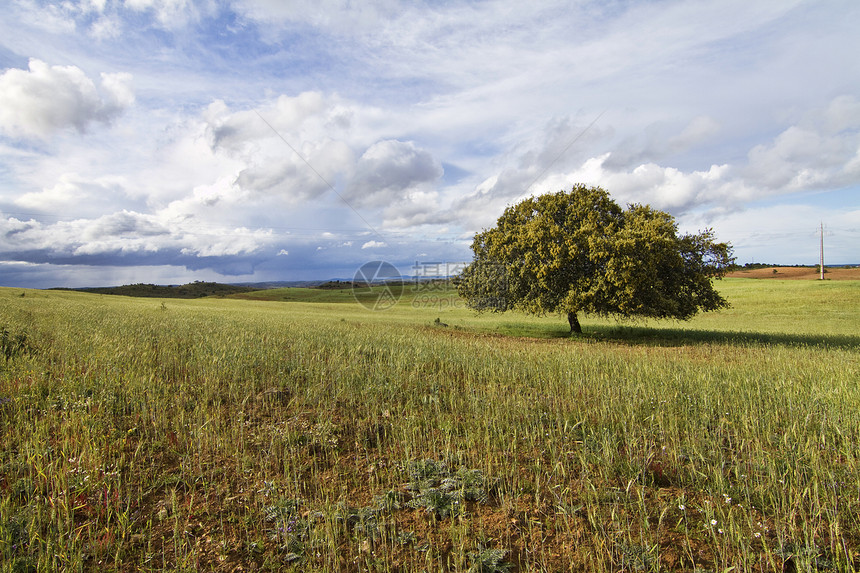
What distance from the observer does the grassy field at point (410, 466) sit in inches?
151

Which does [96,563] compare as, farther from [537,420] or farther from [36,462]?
[537,420]

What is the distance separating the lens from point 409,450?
18.7 ft

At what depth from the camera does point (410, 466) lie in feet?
17.3

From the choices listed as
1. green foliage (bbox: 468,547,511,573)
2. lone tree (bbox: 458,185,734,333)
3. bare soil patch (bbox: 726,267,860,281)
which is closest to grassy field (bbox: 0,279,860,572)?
green foliage (bbox: 468,547,511,573)

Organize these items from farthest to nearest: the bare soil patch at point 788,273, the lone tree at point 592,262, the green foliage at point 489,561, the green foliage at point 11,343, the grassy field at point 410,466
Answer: the bare soil patch at point 788,273 → the lone tree at point 592,262 → the green foliage at point 11,343 → the grassy field at point 410,466 → the green foliage at point 489,561

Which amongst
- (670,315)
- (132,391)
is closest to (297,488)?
(132,391)

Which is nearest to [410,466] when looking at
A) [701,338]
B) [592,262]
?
[592,262]

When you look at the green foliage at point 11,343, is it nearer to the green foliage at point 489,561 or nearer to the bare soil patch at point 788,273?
the green foliage at point 489,561

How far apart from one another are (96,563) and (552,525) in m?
4.42

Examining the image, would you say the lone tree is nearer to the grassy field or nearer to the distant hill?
the grassy field

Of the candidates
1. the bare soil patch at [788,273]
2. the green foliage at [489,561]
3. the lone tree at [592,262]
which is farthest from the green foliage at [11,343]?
Answer: the bare soil patch at [788,273]

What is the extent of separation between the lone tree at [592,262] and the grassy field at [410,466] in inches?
439

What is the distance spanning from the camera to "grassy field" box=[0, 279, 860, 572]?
3826 millimetres

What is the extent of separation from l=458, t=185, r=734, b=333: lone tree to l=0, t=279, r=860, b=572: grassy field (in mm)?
11150
